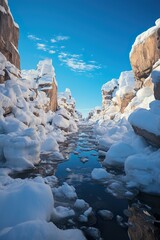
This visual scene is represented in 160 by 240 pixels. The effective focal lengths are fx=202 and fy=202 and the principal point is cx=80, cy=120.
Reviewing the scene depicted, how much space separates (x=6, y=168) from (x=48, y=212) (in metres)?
6.68

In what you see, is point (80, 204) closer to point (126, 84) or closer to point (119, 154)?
point (119, 154)

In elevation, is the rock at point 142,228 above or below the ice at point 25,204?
below

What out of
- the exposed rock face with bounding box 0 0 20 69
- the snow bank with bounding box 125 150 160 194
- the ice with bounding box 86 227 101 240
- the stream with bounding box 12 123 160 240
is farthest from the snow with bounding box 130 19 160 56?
the ice with bounding box 86 227 101 240

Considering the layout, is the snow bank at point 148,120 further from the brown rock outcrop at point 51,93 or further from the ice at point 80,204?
the brown rock outcrop at point 51,93

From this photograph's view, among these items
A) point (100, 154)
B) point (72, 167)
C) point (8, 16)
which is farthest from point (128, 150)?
point (8, 16)

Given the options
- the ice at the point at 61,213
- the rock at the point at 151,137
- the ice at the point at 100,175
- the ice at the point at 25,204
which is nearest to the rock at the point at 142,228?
the ice at the point at 61,213

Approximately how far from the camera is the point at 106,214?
845cm

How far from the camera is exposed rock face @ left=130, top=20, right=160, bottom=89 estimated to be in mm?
34625

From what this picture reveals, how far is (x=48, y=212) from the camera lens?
7539 mm

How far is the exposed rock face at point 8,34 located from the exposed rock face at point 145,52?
22.4 m

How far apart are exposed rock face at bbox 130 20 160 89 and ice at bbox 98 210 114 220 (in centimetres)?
3288

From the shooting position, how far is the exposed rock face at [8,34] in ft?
90.3

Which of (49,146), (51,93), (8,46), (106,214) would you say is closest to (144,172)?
(106,214)

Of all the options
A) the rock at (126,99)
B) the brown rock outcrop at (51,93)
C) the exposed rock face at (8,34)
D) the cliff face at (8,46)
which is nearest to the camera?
the cliff face at (8,46)
